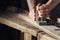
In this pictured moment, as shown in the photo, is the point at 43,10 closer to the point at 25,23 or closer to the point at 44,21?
the point at 44,21

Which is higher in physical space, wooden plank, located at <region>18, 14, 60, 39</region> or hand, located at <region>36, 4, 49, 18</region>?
hand, located at <region>36, 4, 49, 18</region>

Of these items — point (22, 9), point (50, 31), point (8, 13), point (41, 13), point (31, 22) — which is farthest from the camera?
point (22, 9)

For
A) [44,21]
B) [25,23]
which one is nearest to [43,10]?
[44,21]

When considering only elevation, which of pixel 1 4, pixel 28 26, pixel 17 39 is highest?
pixel 1 4

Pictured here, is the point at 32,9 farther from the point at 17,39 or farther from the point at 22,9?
the point at 17,39

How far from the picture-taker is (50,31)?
170 centimetres

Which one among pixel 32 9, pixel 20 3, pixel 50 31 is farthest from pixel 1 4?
pixel 50 31

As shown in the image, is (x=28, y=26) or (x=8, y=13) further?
(x=8, y=13)

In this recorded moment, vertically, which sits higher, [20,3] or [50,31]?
[20,3]

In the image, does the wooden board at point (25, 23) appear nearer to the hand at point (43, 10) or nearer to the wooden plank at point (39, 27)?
the wooden plank at point (39, 27)

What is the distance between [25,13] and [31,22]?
433mm

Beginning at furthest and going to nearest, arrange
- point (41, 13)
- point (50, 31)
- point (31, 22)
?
point (31, 22)
point (41, 13)
point (50, 31)

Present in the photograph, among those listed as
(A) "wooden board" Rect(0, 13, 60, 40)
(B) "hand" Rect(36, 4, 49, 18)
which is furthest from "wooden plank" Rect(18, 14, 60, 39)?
(B) "hand" Rect(36, 4, 49, 18)

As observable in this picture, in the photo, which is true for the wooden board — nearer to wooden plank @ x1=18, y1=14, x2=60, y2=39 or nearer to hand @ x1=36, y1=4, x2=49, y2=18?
wooden plank @ x1=18, y1=14, x2=60, y2=39
